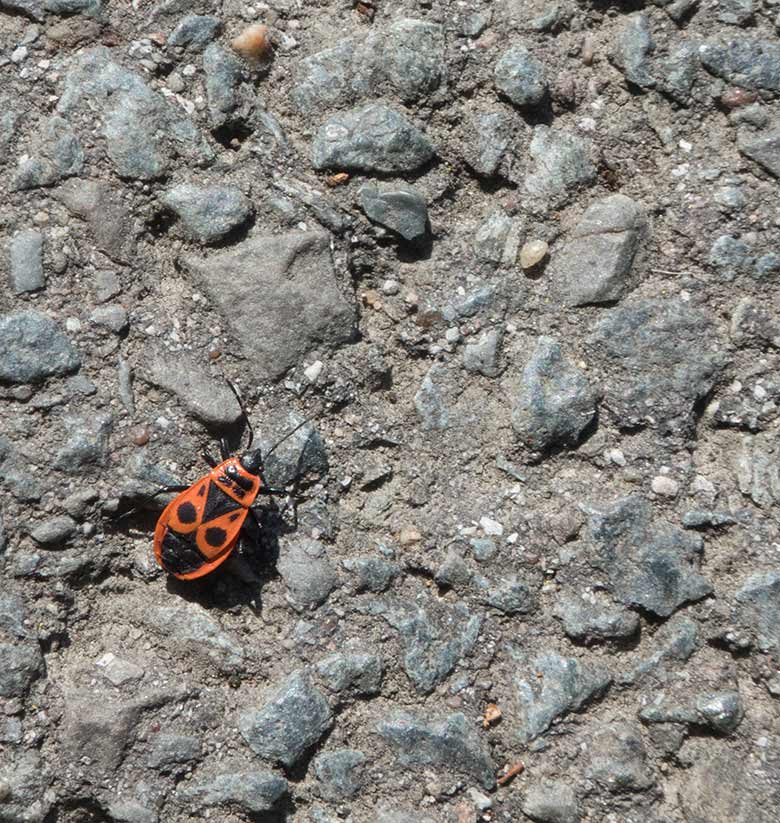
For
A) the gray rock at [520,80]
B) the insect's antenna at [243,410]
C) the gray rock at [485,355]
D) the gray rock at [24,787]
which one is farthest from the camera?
the gray rock at [520,80]

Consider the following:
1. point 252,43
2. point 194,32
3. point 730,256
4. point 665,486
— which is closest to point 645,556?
point 665,486

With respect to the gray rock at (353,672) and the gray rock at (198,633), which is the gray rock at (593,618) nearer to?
the gray rock at (353,672)

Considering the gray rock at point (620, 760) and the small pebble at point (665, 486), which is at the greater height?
the small pebble at point (665, 486)

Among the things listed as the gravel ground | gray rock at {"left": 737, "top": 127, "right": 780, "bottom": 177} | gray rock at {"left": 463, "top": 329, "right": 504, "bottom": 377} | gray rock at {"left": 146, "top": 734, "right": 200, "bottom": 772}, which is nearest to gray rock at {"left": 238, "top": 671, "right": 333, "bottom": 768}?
the gravel ground

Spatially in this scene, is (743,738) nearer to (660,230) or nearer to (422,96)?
(660,230)

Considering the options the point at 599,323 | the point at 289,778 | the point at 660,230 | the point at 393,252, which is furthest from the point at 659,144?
the point at 289,778

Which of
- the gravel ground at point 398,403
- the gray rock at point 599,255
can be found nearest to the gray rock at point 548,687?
the gravel ground at point 398,403

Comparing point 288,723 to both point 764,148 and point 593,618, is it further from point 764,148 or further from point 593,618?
point 764,148
